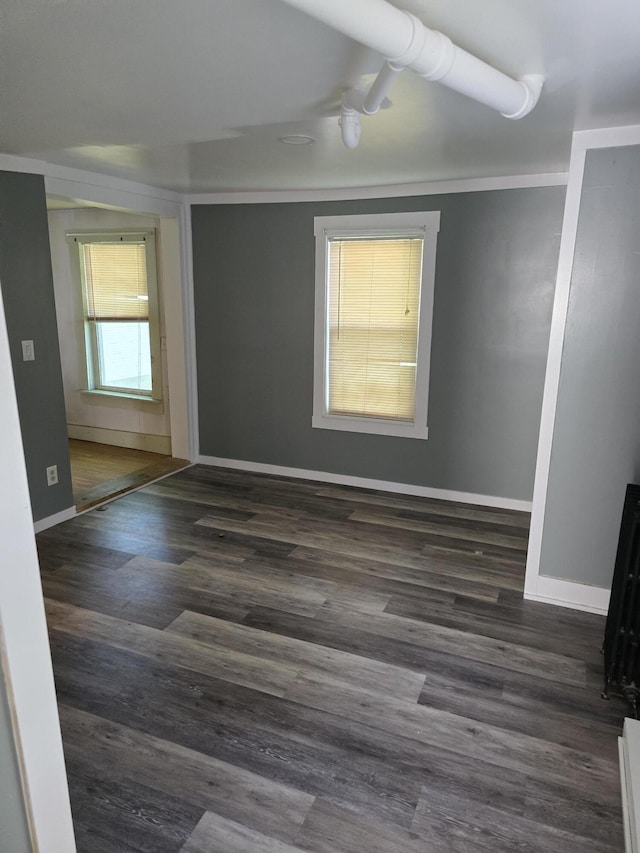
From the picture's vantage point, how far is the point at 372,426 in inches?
177

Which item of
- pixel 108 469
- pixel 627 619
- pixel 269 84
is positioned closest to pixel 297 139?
pixel 269 84

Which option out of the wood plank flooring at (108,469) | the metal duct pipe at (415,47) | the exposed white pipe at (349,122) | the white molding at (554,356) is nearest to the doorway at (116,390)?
the wood plank flooring at (108,469)

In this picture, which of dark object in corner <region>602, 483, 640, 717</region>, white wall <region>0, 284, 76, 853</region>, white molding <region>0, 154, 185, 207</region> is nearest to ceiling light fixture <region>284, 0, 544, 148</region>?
white wall <region>0, 284, 76, 853</region>

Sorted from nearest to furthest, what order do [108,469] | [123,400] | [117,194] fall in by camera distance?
[117,194], [108,469], [123,400]

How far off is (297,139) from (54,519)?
2838 millimetres

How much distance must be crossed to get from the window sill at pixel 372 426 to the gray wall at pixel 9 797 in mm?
3728

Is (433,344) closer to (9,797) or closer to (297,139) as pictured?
(297,139)

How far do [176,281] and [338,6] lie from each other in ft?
12.6

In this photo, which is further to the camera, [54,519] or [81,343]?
[81,343]

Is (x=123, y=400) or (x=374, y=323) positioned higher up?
(x=374, y=323)

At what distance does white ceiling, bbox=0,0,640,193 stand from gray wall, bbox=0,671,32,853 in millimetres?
1610

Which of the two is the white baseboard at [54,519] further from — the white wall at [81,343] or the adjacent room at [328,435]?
the white wall at [81,343]

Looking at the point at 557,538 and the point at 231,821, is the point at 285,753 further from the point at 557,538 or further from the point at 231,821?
the point at 557,538

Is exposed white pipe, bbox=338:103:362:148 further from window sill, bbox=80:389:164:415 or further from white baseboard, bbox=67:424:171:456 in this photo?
white baseboard, bbox=67:424:171:456
